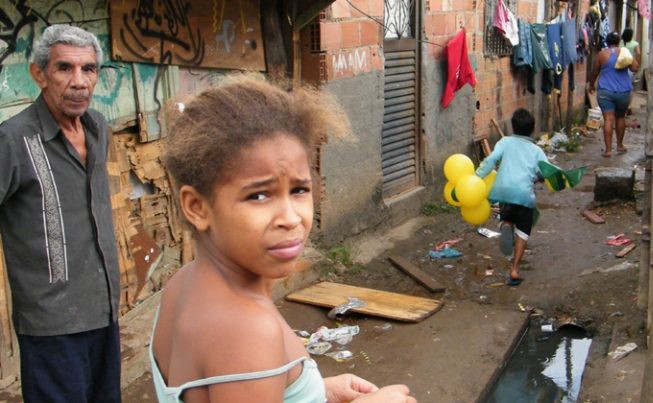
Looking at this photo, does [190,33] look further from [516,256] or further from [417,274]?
[516,256]

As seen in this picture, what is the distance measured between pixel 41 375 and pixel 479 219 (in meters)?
4.27

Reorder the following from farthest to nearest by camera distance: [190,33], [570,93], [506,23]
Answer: [570,93]
[506,23]
[190,33]

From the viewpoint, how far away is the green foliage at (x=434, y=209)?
8586mm

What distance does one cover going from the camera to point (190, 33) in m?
5.26

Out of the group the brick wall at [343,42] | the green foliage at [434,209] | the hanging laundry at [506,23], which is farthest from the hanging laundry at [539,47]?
the brick wall at [343,42]

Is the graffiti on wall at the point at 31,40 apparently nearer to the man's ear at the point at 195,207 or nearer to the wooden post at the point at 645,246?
the man's ear at the point at 195,207

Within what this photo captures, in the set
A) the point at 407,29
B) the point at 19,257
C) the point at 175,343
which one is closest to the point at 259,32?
the point at 407,29

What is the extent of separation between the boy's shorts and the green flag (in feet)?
1.01

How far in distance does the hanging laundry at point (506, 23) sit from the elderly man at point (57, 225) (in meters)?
8.43

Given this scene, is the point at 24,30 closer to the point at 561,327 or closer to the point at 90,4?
the point at 90,4

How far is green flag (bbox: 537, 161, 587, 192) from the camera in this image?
20.1 ft

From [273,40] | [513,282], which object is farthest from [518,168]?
[273,40]

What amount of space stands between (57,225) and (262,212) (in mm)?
1655

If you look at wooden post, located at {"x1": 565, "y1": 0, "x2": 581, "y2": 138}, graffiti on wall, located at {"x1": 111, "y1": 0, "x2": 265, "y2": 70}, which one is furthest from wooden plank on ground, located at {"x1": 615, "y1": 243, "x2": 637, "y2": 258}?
wooden post, located at {"x1": 565, "y1": 0, "x2": 581, "y2": 138}
